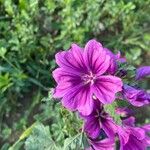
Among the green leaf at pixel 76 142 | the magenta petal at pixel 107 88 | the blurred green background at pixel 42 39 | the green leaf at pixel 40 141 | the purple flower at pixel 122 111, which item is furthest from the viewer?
the blurred green background at pixel 42 39

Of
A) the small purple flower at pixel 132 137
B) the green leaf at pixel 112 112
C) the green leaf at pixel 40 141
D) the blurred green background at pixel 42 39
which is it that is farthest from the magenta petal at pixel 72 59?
the blurred green background at pixel 42 39

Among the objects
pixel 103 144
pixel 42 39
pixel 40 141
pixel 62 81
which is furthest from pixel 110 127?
pixel 42 39

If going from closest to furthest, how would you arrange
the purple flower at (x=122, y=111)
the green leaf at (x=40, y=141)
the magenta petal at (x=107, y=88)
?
1. the magenta petal at (x=107, y=88)
2. the purple flower at (x=122, y=111)
3. the green leaf at (x=40, y=141)

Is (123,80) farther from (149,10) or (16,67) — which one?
(149,10)

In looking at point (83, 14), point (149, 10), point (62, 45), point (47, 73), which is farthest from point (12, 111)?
point (149, 10)

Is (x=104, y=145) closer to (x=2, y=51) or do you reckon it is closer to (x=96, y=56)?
(x=96, y=56)

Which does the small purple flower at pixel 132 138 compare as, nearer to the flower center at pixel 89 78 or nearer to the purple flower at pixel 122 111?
the purple flower at pixel 122 111

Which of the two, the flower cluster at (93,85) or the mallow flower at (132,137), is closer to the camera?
the flower cluster at (93,85)

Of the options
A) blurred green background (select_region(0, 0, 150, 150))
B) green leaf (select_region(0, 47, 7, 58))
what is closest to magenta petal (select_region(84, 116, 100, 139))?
blurred green background (select_region(0, 0, 150, 150))

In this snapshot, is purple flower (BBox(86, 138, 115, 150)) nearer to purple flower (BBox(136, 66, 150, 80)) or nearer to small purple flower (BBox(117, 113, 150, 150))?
small purple flower (BBox(117, 113, 150, 150))
